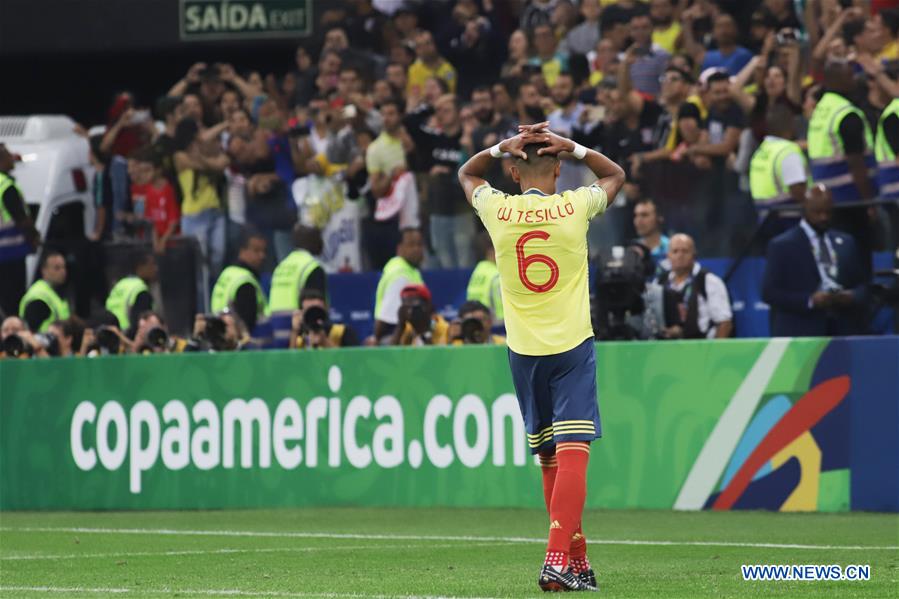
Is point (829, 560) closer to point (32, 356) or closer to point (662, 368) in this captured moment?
point (662, 368)

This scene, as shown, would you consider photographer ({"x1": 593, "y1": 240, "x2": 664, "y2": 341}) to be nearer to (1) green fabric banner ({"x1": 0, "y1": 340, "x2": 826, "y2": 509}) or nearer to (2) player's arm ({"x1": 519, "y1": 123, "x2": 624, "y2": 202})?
(1) green fabric banner ({"x1": 0, "y1": 340, "x2": 826, "y2": 509})

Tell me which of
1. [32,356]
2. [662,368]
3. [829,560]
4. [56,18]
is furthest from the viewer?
[56,18]

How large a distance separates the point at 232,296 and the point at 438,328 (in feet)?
8.94

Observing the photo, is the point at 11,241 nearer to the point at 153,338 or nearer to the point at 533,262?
the point at 153,338

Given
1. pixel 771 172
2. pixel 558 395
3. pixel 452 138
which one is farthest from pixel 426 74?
pixel 558 395

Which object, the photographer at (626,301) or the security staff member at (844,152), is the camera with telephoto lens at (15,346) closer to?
the photographer at (626,301)

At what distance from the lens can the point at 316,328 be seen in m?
18.2

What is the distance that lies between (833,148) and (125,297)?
7.57 meters

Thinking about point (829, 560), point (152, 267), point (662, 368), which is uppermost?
point (152, 267)

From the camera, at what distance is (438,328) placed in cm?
1817

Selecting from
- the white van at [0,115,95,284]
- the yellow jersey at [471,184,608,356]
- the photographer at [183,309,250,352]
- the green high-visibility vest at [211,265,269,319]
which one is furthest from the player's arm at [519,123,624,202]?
the white van at [0,115,95,284]

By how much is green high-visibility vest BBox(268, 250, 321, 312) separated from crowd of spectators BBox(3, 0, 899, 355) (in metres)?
0.18

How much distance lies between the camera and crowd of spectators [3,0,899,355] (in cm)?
1791

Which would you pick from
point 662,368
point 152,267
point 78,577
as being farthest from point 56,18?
point 78,577
